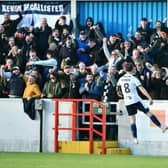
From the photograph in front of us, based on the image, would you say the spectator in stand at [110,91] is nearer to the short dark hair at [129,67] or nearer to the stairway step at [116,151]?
the stairway step at [116,151]

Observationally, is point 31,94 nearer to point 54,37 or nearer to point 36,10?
point 54,37

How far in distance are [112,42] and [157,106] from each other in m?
2.52

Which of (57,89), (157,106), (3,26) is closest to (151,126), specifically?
(157,106)

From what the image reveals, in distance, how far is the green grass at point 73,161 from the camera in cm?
1720

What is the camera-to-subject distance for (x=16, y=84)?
893 inches

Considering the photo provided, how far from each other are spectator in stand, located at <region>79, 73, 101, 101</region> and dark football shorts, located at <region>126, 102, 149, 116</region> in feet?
3.27

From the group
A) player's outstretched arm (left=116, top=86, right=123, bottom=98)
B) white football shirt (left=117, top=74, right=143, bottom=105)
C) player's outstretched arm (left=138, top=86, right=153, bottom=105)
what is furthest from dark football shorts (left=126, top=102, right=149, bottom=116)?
player's outstretched arm (left=138, top=86, right=153, bottom=105)

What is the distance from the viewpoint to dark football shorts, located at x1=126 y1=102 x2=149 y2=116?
2148cm

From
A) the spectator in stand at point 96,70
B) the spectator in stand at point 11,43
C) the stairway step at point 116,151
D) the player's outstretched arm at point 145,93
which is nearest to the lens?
the player's outstretched arm at point 145,93

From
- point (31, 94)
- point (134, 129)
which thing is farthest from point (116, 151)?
point (31, 94)

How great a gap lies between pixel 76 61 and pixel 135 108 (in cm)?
277

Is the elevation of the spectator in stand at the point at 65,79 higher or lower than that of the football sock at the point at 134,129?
higher

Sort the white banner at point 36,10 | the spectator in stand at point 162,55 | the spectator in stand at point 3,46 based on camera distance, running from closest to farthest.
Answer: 1. the spectator in stand at point 162,55
2. the spectator in stand at point 3,46
3. the white banner at point 36,10

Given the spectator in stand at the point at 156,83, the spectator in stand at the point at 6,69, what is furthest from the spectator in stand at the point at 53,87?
the spectator in stand at the point at 156,83
